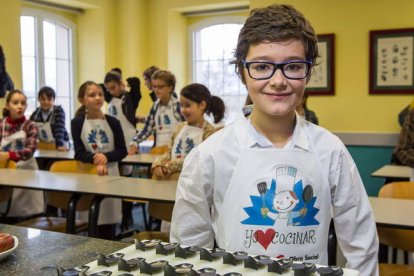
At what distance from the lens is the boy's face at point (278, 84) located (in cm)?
124

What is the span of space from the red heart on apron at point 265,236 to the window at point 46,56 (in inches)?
231

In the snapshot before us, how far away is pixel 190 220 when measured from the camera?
Result: 4.38 feet

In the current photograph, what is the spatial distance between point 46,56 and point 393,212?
5.67m

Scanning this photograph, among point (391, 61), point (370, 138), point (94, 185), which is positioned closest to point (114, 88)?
point (94, 185)

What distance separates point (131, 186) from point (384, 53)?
3.68 metres

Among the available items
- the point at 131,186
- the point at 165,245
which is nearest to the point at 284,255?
the point at 165,245

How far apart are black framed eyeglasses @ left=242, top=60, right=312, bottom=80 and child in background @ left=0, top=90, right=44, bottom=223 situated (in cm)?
344

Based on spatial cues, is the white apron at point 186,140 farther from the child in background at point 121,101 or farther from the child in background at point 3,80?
the child in background at point 3,80

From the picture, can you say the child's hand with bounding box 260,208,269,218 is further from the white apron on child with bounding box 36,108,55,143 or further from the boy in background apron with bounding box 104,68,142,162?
the white apron on child with bounding box 36,108,55,143

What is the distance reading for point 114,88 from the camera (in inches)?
226

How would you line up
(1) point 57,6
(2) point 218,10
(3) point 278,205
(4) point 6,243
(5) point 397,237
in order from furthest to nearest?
(2) point 218,10
(1) point 57,6
(5) point 397,237
(3) point 278,205
(4) point 6,243

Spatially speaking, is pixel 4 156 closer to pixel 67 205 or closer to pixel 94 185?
pixel 67 205

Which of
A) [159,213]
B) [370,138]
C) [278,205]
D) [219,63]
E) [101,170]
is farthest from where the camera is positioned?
[219,63]

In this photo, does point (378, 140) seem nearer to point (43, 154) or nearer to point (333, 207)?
point (43, 154)
